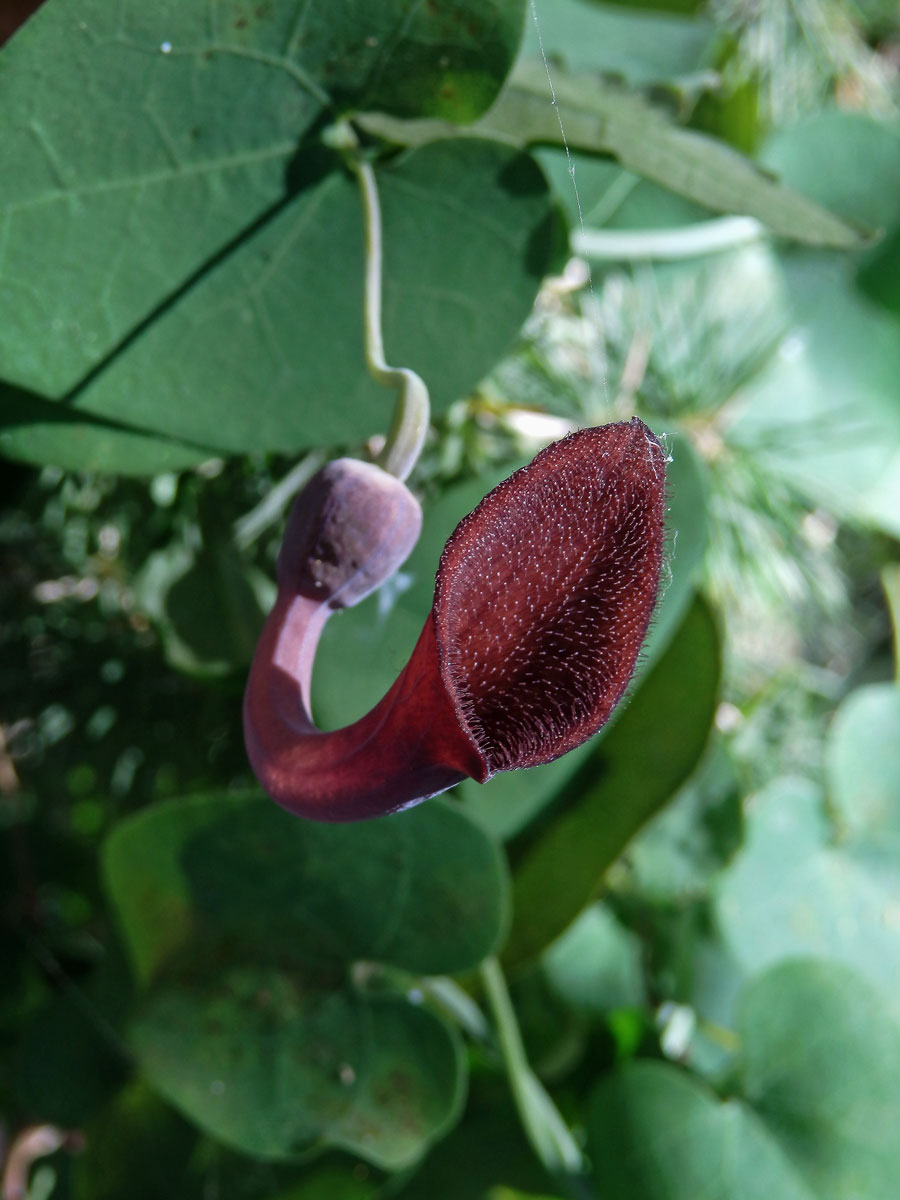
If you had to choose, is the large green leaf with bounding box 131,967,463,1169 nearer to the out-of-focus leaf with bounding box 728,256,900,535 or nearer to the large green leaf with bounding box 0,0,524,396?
the large green leaf with bounding box 0,0,524,396

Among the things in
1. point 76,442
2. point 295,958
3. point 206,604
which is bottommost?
point 295,958

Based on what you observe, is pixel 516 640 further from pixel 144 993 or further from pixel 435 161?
pixel 144 993

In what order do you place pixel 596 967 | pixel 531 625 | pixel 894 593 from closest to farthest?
pixel 531 625, pixel 596 967, pixel 894 593

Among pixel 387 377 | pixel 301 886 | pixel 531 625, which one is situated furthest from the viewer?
pixel 301 886

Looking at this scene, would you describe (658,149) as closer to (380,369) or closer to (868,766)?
(380,369)

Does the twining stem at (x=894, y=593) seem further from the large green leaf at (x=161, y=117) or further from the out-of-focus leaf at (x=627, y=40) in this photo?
the large green leaf at (x=161, y=117)

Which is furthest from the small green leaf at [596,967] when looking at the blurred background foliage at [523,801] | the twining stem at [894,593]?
the twining stem at [894,593]

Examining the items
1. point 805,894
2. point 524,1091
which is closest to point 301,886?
point 524,1091

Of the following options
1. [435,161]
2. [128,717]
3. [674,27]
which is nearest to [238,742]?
[128,717]
